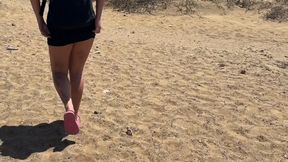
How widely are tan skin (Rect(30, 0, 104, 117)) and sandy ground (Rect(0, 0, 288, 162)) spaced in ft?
1.43

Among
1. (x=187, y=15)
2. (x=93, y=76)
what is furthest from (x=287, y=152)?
(x=187, y=15)

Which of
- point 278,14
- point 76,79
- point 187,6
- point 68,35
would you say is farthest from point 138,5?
point 68,35

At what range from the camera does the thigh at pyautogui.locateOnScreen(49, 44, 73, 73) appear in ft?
11.6

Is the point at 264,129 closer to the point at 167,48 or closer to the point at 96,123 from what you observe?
the point at 96,123

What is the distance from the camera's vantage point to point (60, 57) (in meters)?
3.60

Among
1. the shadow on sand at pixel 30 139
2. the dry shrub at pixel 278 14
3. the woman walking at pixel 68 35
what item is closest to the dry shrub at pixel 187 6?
the dry shrub at pixel 278 14

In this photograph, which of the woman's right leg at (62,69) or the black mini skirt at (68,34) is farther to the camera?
the woman's right leg at (62,69)

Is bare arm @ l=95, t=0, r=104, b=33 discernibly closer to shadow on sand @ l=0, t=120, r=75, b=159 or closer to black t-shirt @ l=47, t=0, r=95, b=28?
black t-shirt @ l=47, t=0, r=95, b=28

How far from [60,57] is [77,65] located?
0.19 metres

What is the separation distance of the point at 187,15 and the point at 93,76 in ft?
19.5

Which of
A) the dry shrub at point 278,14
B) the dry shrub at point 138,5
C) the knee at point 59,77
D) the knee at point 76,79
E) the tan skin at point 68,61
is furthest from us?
the dry shrub at point 138,5

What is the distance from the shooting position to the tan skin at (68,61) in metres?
3.51

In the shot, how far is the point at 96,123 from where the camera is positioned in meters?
4.32

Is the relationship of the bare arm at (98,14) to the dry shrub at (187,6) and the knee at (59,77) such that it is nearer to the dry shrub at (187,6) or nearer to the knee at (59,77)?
the knee at (59,77)
